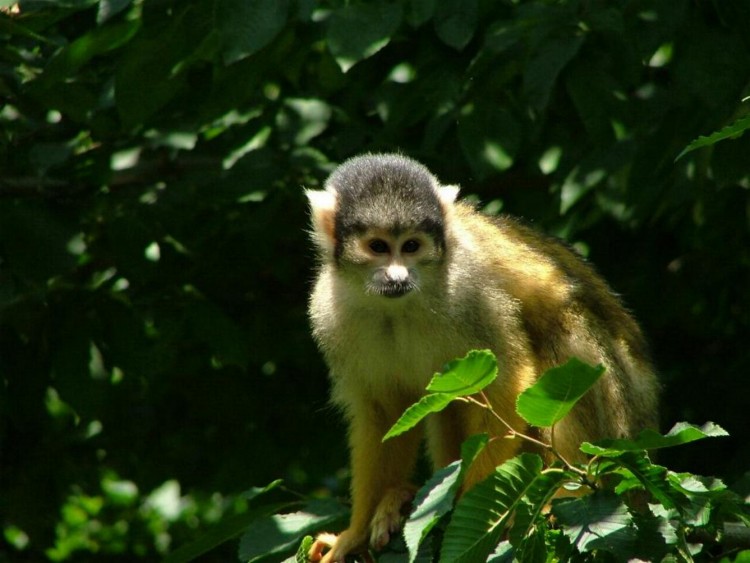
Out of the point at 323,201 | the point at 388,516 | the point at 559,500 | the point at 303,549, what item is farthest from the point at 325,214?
the point at 559,500

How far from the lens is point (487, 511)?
8.50 feet

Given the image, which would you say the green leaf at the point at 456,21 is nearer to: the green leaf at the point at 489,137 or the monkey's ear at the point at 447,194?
the green leaf at the point at 489,137

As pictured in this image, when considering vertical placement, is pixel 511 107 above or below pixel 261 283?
above

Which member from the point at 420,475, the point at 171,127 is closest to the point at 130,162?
the point at 171,127

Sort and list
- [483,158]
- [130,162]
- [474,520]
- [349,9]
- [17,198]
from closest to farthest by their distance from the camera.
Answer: [474,520], [349,9], [483,158], [17,198], [130,162]

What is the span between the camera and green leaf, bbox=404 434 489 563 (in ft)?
8.46

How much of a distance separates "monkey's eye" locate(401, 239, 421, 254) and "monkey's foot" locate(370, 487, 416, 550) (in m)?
0.91

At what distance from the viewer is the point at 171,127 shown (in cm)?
476

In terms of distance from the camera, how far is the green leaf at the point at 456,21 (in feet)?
12.5

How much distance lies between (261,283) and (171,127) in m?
1.16

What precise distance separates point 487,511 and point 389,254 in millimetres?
1649

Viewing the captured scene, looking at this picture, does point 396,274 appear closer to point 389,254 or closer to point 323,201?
point 389,254

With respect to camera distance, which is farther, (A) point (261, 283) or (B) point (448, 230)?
(A) point (261, 283)

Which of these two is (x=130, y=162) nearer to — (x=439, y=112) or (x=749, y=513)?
Answer: (x=439, y=112)
